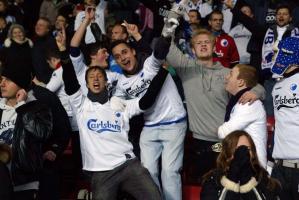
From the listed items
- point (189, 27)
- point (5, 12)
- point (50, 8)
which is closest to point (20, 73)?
point (189, 27)

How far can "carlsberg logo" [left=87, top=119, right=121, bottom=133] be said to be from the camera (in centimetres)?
680

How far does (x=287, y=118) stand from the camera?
19.7ft

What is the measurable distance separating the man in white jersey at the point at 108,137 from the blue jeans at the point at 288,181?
126 cm

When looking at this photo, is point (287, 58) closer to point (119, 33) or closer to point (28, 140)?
point (28, 140)

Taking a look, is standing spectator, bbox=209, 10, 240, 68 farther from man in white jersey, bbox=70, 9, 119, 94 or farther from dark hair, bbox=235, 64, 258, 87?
dark hair, bbox=235, 64, 258, 87

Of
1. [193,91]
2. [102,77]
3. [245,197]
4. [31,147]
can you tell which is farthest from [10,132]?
[245,197]

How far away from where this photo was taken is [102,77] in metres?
6.98

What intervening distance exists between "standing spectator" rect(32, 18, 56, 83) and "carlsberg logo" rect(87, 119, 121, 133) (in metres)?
2.59

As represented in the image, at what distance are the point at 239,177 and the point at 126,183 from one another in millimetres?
1748

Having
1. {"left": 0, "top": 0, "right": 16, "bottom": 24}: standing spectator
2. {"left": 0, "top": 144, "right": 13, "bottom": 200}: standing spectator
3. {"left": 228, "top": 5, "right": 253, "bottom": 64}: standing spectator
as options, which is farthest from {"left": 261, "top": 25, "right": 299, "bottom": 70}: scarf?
{"left": 0, "top": 144, "right": 13, "bottom": 200}: standing spectator

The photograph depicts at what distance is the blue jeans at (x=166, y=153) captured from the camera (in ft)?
Result: 22.7

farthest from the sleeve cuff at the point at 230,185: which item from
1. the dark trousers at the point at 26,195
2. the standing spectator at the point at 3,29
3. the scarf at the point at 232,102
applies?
the standing spectator at the point at 3,29

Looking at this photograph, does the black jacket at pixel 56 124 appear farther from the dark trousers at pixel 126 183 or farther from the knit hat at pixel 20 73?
the knit hat at pixel 20 73

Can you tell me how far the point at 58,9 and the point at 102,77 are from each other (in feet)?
20.0
